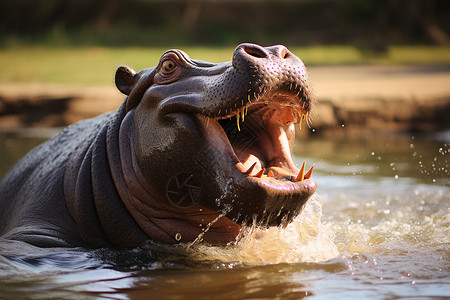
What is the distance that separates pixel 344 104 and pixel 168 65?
545 centimetres

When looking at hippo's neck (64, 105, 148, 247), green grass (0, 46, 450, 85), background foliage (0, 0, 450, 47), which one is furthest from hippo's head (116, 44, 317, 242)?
background foliage (0, 0, 450, 47)

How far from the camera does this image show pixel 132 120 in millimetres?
3537

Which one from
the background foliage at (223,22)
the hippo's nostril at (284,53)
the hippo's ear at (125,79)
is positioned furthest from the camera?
the background foliage at (223,22)

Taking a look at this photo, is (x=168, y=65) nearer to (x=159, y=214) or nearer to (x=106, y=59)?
(x=159, y=214)

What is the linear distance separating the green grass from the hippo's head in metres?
7.92

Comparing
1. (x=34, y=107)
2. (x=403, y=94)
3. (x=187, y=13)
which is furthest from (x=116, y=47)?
(x=403, y=94)

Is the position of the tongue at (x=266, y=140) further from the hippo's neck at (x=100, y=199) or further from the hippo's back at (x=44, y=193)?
the hippo's back at (x=44, y=193)

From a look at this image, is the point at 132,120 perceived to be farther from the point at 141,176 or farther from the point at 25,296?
the point at 25,296

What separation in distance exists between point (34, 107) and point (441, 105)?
16.7 ft

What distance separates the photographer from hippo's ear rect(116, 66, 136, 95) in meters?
3.61

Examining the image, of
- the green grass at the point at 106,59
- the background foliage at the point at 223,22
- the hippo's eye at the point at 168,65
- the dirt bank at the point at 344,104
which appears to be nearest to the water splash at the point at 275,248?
the hippo's eye at the point at 168,65

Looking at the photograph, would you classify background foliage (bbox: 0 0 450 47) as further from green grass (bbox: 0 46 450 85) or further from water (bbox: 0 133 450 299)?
water (bbox: 0 133 450 299)

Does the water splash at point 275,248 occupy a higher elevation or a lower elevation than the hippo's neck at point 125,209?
lower

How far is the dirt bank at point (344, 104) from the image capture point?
8.46 metres
